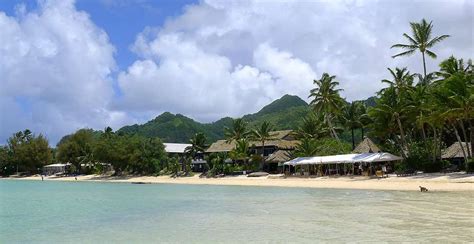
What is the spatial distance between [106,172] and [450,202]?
61.5m

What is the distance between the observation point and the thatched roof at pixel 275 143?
60362 mm

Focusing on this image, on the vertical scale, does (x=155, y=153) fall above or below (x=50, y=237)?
above

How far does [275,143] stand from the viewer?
60.2 metres

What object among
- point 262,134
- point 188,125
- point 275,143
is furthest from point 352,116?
point 188,125

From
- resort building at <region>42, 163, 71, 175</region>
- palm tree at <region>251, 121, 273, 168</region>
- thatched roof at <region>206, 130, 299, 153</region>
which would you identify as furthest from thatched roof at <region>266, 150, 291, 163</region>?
resort building at <region>42, 163, 71, 175</region>

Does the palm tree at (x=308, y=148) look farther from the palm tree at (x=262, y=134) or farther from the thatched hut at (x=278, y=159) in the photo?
the palm tree at (x=262, y=134)

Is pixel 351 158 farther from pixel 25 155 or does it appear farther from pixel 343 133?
pixel 25 155

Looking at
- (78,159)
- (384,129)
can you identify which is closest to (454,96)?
(384,129)

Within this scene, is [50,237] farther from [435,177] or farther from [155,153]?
[155,153]

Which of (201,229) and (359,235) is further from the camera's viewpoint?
(201,229)

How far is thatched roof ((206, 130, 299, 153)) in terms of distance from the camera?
198 ft

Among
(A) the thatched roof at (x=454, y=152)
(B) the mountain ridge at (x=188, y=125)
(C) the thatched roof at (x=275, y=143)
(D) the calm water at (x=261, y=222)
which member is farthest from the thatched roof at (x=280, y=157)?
(B) the mountain ridge at (x=188, y=125)

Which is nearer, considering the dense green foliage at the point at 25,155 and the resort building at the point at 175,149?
the resort building at the point at 175,149

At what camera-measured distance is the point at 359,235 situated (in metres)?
12.4
